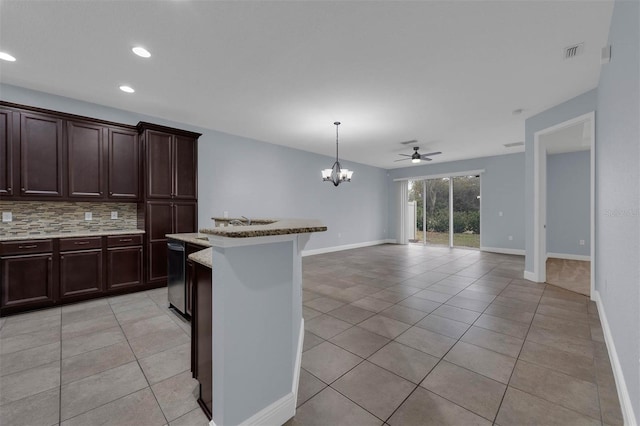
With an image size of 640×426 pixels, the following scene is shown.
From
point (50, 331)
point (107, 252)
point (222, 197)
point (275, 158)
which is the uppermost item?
point (275, 158)

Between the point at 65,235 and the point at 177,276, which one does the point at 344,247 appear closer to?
the point at 177,276

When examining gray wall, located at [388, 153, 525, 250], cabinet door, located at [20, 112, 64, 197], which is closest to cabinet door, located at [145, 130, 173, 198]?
cabinet door, located at [20, 112, 64, 197]

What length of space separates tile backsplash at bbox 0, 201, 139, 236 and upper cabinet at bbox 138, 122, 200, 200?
2.14 feet

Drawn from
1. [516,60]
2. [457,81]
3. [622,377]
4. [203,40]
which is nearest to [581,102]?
[516,60]

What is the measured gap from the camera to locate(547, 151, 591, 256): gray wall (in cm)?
618

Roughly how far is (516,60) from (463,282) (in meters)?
3.20

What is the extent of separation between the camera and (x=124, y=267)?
376 cm

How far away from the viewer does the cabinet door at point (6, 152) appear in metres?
3.06

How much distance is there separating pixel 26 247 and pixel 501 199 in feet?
31.4

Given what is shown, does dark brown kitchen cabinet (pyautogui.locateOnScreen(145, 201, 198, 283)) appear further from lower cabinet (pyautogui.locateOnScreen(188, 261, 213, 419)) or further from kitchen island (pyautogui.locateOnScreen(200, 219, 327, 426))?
kitchen island (pyautogui.locateOnScreen(200, 219, 327, 426))

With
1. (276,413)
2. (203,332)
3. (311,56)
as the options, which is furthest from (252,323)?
(311,56)

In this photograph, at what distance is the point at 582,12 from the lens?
2.12 metres

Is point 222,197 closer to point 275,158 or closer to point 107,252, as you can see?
point 275,158

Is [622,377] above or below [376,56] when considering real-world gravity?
below
